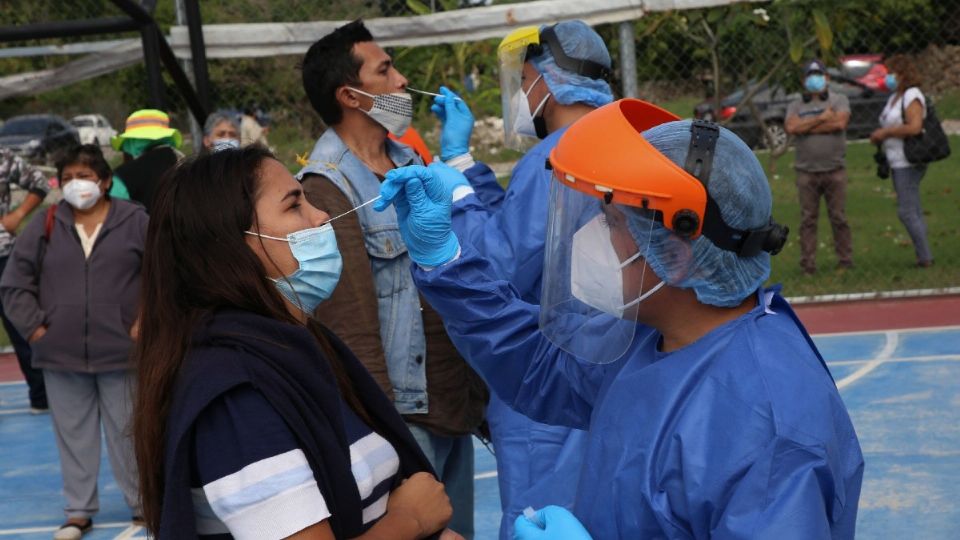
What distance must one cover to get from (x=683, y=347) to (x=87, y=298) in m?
4.85

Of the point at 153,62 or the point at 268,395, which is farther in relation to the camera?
the point at 153,62

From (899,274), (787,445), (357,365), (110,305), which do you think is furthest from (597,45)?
(899,274)

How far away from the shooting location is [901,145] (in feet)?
39.3

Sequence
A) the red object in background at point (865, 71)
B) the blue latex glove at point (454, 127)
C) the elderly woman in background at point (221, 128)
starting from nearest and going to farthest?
the blue latex glove at point (454, 127) < the elderly woman in background at point (221, 128) < the red object in background at point (865, 71)

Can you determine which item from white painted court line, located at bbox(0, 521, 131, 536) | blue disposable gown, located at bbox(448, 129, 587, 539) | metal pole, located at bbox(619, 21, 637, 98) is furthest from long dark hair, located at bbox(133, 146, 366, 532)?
metal pole, located at bbox(619, 21, 637, 98)

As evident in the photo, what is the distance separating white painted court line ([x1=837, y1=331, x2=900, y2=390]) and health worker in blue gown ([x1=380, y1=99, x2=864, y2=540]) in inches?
254

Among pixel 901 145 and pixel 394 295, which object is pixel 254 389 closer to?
pixel 394 295

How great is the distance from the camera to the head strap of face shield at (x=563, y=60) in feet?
14.8

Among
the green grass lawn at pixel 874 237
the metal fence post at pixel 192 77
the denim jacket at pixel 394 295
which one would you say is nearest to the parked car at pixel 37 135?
the metal fence post at pixel 192 77

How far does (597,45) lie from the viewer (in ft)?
15.0

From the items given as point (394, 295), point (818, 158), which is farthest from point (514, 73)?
point (818, 158)

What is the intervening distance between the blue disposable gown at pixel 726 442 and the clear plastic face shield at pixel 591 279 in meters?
0.08

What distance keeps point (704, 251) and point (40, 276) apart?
204 inches

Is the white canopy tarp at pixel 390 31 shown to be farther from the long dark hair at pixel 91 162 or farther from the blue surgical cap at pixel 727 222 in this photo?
the blue surgical cap at pixel 727 222
